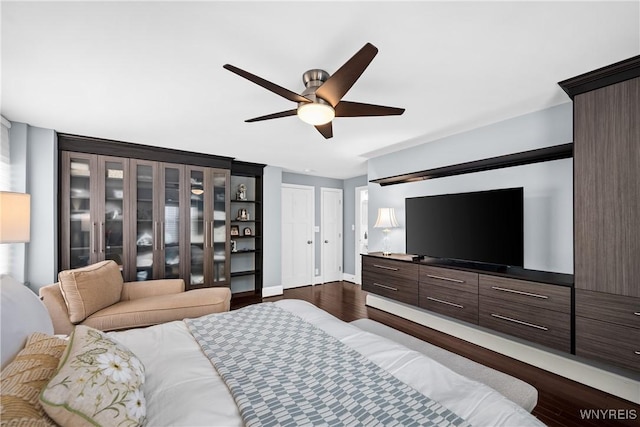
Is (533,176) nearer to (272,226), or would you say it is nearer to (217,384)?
(217,384)

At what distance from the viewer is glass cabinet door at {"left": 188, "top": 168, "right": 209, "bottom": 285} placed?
4281 mm

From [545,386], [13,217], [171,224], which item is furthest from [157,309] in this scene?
[545,386]

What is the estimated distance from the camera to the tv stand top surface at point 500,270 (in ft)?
7.97

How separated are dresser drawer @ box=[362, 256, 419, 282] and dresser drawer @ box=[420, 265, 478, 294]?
14 cm

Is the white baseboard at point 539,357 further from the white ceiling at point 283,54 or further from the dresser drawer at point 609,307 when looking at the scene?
the white ceiling at point 283,54

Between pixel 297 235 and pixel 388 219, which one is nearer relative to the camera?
pixel 388 219

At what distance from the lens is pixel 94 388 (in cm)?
97

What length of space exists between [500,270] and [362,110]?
86.9 inches

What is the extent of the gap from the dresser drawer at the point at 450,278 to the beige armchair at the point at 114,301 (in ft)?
7.66

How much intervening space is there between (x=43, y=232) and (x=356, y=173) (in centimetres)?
483

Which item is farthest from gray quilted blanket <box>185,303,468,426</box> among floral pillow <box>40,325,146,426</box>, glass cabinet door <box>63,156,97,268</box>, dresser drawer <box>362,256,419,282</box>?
glass cabinet door <box>63,156,97,268</box>

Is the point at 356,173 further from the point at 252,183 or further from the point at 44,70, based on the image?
the point at 44,70

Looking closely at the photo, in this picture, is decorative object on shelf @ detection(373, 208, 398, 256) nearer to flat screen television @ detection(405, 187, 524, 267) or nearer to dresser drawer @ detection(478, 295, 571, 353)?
flat screen television @ detection(405, 187, 524, 267)

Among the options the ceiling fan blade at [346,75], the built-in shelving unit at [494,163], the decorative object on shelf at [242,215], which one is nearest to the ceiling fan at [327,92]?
the ceiling fan blade at [346,75]
